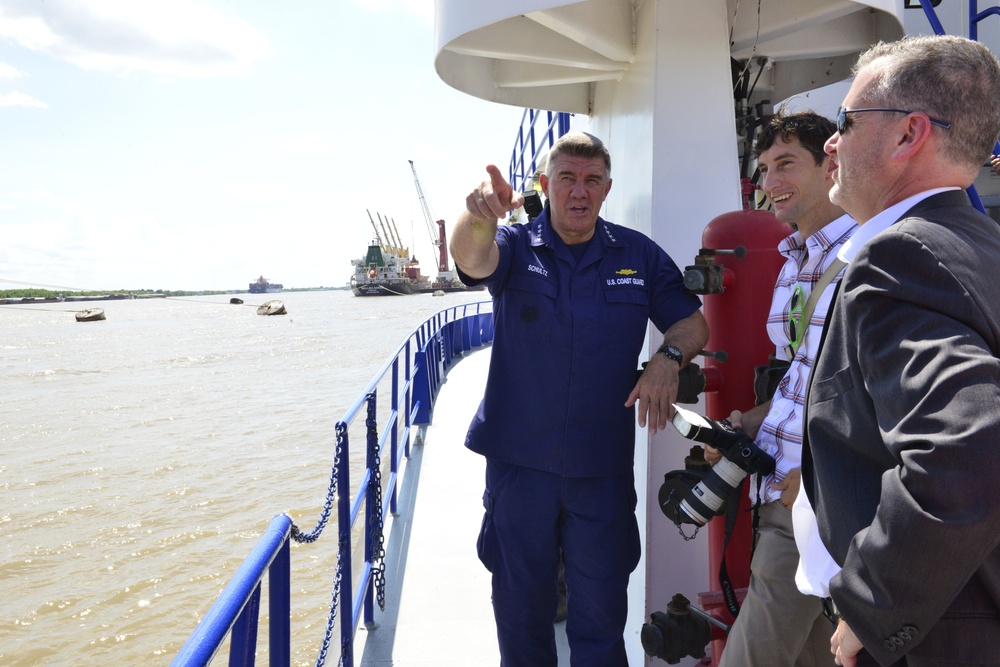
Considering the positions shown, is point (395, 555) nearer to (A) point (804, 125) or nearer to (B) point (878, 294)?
(A) point (804, 125)

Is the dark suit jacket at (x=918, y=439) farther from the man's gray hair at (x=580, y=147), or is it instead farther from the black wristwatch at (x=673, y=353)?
the man's gray hair at (x=580, y=147)

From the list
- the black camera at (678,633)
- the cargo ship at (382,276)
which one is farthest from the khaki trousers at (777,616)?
the cargo ship at (382,276)

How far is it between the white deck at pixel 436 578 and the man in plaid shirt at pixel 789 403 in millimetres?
1516

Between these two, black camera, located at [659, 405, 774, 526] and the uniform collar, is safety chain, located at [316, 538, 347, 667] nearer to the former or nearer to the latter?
black camera, located at [659, 405, 774, 526]

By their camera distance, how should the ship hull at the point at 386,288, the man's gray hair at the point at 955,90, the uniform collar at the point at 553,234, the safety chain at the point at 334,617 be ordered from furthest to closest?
the ship hull at the point at 386,288 < the uniform collar at the point at 553,234 < the safety chain at the point at 334,617 < the man's gray hair at the point at 955,90

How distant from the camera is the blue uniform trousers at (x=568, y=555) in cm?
238

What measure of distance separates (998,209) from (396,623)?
5430mm

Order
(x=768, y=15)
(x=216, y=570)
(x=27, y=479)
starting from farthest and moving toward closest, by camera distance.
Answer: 1. (x=27, y=479)
2. (x=216, y=570)
3. (x=768, y=15)

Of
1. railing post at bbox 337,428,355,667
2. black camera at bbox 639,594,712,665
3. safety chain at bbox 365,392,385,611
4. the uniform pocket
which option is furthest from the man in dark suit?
safety chain at bbox 365,392,385,611

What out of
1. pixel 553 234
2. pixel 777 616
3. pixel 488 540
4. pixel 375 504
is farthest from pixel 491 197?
pixel 375 504

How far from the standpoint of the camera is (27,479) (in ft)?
30.3

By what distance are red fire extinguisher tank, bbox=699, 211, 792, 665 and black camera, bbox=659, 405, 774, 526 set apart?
44 centimetres

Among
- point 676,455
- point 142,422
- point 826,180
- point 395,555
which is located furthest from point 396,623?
point 142,422

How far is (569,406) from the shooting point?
2375mm
